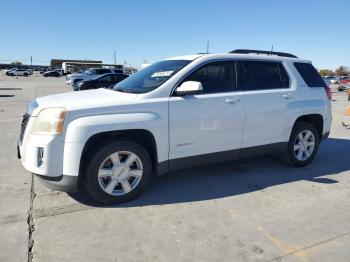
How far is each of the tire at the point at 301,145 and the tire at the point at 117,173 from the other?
8.72 feet

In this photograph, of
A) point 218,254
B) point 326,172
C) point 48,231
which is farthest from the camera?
point 326,172

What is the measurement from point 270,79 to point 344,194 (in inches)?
79.0

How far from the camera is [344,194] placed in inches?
186

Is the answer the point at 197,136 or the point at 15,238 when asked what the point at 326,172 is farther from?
the point at 15,238

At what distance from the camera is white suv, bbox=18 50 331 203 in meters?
3.78

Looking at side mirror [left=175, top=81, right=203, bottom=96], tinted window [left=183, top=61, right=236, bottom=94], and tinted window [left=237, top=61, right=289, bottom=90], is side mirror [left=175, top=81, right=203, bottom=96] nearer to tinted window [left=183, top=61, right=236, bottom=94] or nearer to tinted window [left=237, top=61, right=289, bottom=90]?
tinted window [left=183, top=61, right=236, bottom=94]

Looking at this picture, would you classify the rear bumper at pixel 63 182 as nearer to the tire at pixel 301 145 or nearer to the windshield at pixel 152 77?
the windshield at pixel 152 77

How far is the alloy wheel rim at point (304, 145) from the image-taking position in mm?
5758

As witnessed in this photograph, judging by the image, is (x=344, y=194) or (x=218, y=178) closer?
(x=344, y=194)

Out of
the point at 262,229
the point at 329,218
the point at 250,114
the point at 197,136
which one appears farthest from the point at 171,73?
the point at 329,218

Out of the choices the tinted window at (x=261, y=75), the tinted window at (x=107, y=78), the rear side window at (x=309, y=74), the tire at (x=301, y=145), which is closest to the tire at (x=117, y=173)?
the tinted window at (x=261, y=75)

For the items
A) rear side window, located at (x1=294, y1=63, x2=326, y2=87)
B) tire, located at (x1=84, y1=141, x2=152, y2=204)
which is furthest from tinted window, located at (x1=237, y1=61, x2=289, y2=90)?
tire, located at (x1=84, y1=141, x2=152, y2=204)

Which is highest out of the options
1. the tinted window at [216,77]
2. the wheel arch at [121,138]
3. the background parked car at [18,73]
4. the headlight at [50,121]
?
the background parked car at [18,73]

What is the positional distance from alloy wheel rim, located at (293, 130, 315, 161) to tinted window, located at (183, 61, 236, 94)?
173 cm
